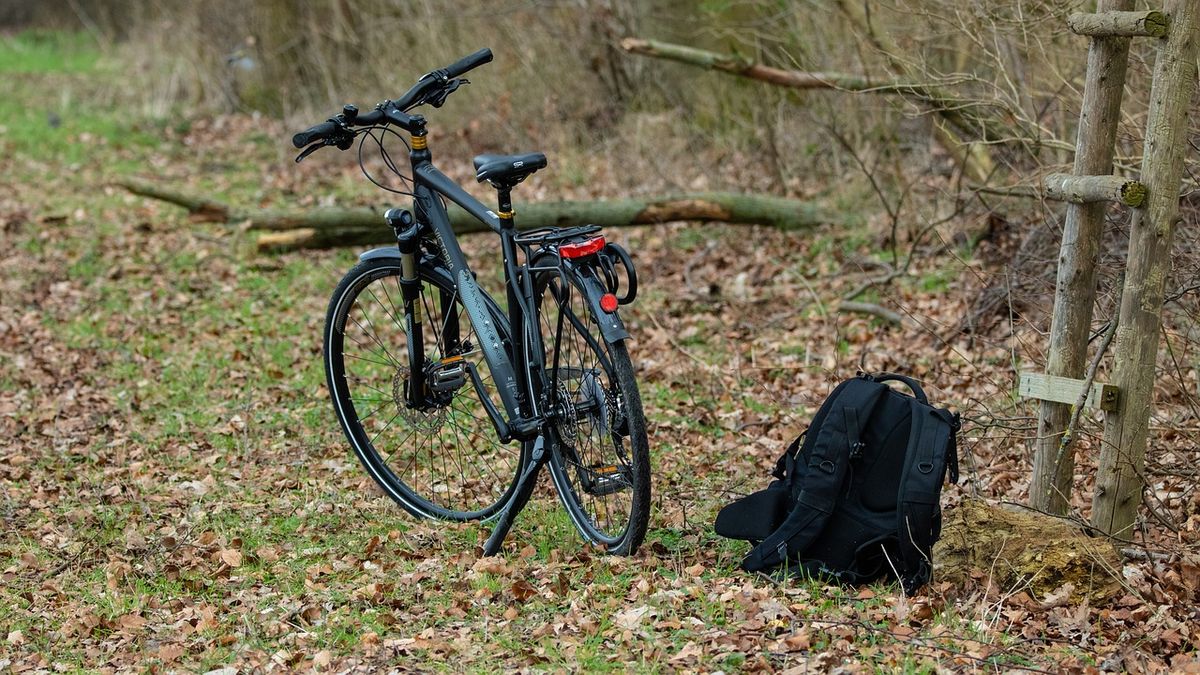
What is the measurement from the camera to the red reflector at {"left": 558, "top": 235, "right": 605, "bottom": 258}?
3.97 metres

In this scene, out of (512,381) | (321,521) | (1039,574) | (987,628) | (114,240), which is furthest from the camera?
(114,240)

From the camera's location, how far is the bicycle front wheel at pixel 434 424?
476cm

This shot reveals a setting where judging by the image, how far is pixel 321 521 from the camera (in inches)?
195

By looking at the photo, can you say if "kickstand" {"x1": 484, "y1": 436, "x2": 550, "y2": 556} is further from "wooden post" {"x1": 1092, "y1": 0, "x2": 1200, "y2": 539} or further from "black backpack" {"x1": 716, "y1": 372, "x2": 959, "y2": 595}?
"wooden post" {"x1": 1092, "y1": 0, "x2": 1200, "y2": 539}

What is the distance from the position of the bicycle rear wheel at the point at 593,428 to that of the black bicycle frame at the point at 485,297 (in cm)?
10

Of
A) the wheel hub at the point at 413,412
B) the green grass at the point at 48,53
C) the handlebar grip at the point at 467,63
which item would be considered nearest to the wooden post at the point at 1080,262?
the handlebar grip at the point at 467,63

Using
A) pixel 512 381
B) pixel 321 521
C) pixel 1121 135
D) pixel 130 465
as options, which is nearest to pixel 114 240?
pixel 130 465

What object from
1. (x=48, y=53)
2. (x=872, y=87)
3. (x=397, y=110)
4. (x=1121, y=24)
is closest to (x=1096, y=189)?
(x=1121, y=24)

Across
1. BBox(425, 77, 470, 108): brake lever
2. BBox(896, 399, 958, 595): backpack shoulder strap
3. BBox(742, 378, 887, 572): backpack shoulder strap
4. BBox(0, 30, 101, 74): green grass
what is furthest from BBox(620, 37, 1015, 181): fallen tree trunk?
BBox(0, 30, 101, 74): green grass

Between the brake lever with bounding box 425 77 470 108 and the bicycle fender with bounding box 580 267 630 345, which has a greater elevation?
the brake lever with bounding box 425 77 470 108

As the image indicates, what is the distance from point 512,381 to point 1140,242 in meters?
2.08

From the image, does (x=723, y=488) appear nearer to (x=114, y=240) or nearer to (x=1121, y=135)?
(x=1121, y=135)

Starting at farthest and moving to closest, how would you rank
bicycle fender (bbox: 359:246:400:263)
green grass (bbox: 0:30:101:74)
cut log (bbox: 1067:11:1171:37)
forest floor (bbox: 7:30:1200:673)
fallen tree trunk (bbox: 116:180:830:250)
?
green grass (bbox: 0:30:101:74), fallen tree trunk (bbox: 116:180:830:250), bicycle fender (bbox: 359:246:400:263), forest floor (bbox: 7:30:1200:673), cut log (bbox: 1067:11:1171:37)

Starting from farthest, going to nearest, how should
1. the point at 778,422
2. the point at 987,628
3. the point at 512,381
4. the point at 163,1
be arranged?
1. the point at 163,1
2. the point at 778,422
3. the point at 512,381
4. the point at 987,628
